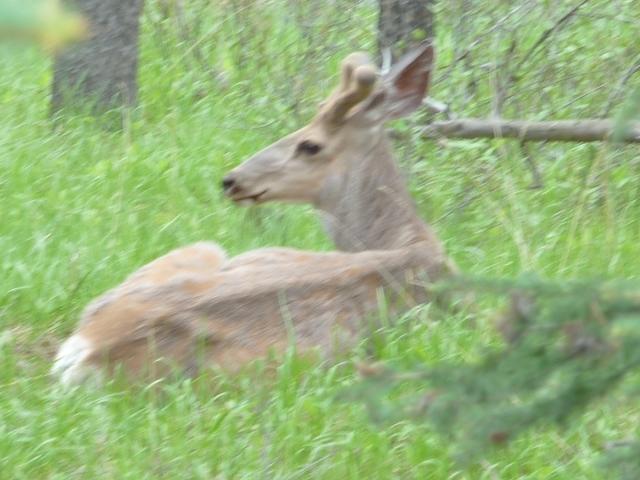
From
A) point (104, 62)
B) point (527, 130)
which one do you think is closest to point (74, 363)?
point (527, 130)

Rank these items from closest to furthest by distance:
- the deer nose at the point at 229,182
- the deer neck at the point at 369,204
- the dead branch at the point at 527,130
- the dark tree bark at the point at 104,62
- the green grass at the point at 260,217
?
the green grass at the point at 260,217
the deer neck at the point at 369,204
the deer nose at the point at 229,182
the dead branch at the point at 527,130
the dark tree bark at the point at 104,62

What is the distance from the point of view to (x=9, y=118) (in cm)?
881

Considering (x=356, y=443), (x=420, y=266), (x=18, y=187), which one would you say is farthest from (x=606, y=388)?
(x=18, y=187)

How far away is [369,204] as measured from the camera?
287 inches

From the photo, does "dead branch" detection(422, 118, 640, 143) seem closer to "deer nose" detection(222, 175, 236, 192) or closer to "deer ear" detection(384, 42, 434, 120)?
"deer ear" detection(384, 42, 434, 120)

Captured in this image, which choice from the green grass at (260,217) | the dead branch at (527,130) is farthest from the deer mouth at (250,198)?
the dead branch at (527,130)

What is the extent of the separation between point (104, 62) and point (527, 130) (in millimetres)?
2771

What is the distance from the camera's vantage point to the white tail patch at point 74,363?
531cm

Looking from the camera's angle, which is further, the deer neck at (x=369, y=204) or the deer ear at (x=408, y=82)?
the deer ear at (x=408, y=82)

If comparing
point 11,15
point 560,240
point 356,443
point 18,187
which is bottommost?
point 560,240

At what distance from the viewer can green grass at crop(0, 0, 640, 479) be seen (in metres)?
4.82

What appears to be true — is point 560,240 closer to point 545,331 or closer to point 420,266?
point 420,266

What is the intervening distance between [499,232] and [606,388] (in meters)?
4.80

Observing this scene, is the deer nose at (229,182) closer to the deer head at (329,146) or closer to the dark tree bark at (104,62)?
the deer head at (329,146)
